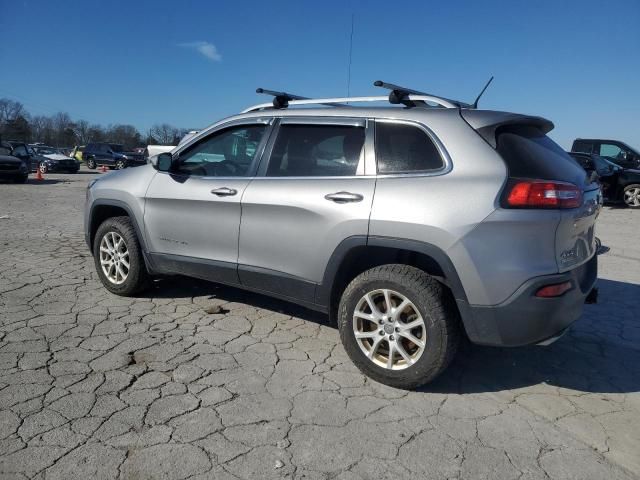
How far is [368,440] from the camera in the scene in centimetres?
262

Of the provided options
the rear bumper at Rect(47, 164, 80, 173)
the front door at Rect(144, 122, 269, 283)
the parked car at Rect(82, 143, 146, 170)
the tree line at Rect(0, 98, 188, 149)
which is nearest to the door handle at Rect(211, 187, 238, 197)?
the front door at Rect(144, 122, 269, 283)

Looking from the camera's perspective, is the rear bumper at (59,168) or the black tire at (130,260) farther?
the rear bumper at (59,168)

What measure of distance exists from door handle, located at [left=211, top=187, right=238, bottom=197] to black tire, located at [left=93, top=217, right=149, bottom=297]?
44.8 inches

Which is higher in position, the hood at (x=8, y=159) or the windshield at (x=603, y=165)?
the windshield at (x=603, y=165)

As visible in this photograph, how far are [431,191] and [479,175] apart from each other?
29 centimetres

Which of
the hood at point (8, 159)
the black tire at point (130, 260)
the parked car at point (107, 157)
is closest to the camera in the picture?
the black tire at point (130, 260)

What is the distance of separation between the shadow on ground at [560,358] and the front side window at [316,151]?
1138 mm

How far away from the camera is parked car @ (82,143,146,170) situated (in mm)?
32500

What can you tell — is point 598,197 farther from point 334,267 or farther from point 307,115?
point 307,115

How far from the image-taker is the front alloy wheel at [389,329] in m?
3.10

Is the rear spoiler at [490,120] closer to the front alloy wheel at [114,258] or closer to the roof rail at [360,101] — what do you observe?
the roof rail at [360,101]

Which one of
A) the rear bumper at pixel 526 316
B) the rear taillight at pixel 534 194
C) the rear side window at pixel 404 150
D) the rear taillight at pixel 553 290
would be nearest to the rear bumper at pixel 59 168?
the rear side window at pixel 404 150

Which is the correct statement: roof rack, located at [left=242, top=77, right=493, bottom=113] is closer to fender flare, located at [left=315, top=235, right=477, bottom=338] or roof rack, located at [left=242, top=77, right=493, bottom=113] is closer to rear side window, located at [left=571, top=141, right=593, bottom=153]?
fender flare, located at [left=315, top=235, right=477, bottom=338]

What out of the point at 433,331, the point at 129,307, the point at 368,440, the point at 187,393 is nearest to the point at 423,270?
the point at 433,331
